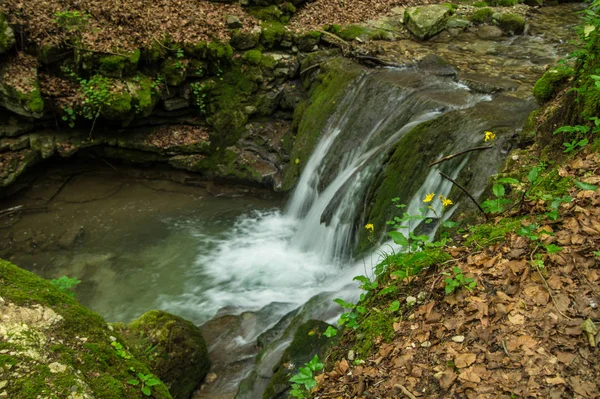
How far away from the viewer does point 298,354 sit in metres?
3.89

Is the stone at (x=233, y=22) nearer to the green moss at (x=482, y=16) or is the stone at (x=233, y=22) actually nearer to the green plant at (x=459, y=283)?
the green moss at (x=482, y=16)

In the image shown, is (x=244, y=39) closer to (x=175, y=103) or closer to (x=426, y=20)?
(x=175, y=103)

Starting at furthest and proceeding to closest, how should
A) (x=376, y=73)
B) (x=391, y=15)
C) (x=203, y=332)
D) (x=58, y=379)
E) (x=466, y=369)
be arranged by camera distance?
(x=391, y=15)
(x=376, y=73)
(x=203, y=332)
(x=466, y=369)
(x=58, y=379)

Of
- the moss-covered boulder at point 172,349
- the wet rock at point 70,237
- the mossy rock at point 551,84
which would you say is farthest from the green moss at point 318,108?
the moss-covered boulder at point 172,349

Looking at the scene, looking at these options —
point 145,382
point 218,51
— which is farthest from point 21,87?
point 145,382

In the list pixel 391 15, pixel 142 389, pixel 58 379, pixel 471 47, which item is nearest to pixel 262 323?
pixel 142 389

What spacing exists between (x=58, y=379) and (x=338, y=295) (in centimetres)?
361

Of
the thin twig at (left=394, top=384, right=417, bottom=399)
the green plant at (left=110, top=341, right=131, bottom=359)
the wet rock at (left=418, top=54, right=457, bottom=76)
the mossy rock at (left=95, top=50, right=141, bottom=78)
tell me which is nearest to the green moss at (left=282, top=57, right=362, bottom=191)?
the wet rock at (left=418, top=54, right=457, bottom=76)

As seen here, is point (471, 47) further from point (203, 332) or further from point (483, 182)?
point (203, 332)

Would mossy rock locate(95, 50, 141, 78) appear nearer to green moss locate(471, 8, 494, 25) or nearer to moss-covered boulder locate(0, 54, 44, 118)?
moss-covered boulder locate(0, 54, 44, 118)

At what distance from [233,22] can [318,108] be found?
117 inches

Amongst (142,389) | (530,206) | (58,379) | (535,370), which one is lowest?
(142,389)

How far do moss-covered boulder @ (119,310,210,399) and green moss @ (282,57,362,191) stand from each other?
4556 mm

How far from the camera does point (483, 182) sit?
15.0 feet
